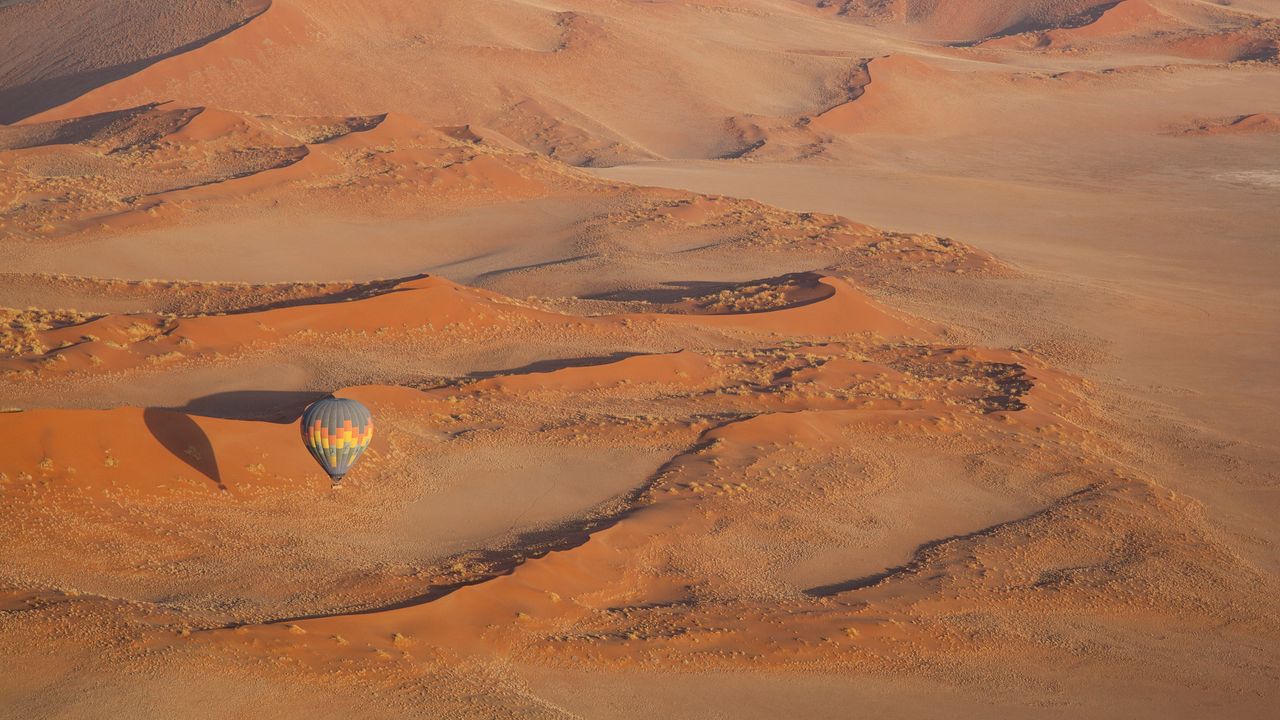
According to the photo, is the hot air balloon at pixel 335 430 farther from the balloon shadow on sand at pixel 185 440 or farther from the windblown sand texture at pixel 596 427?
the balloon shadow on sand at pixel 185 440

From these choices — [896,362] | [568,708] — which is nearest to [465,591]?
[568,708]

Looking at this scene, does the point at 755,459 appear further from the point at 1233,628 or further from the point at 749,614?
the point at 1233,628

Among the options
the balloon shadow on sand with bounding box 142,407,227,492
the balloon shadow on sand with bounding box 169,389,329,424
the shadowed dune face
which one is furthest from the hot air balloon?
the shadowed dune face

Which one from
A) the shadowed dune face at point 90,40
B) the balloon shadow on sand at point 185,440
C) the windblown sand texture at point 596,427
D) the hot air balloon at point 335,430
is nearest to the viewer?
the windblown sand texture at point 596,427

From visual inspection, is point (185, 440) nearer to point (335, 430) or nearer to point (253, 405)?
point (335, 430)

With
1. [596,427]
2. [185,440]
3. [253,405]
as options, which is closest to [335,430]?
[185,440]

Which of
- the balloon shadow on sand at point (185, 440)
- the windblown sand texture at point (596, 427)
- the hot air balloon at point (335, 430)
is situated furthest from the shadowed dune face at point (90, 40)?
the hot air balloon at point (335, 430)
